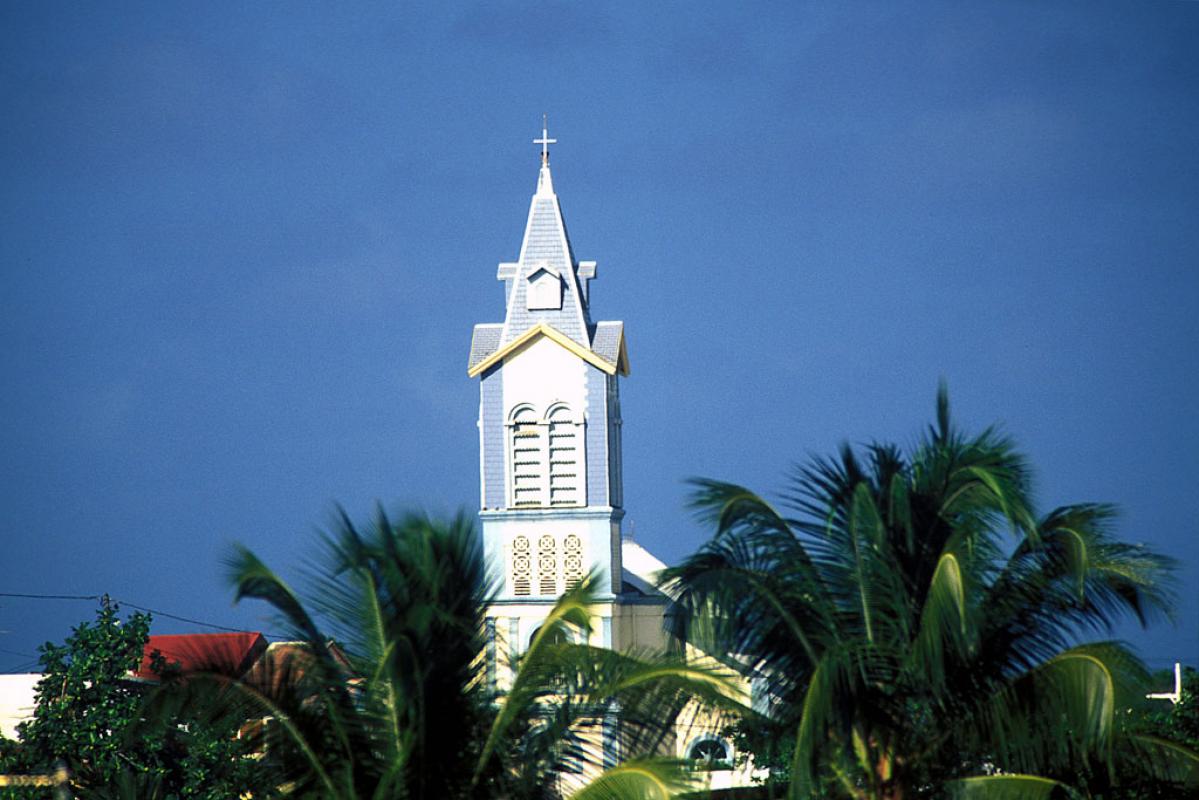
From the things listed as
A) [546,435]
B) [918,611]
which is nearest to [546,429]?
[546,435]

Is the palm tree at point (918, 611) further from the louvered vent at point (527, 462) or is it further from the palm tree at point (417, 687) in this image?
the louvered vent at point (527, 462)

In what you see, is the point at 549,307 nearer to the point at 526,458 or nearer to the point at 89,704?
the point at 526,458

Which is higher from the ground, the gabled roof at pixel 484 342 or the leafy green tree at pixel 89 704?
the gabled roof at pixel 484 342

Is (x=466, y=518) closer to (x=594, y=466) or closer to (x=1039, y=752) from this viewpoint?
(x=1039, y=752)

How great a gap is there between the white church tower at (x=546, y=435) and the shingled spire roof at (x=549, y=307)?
0.02 m

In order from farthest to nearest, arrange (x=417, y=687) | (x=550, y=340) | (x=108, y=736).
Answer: (x=550, y=340), (x=108, y=736), (x=417, y=687)

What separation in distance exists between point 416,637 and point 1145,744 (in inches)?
311

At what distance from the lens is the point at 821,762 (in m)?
19.1

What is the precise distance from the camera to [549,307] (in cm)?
4153

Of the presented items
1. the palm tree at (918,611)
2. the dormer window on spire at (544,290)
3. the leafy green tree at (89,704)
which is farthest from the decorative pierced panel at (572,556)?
the palm tree at (918,611)

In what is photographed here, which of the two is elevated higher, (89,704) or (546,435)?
(546,435)

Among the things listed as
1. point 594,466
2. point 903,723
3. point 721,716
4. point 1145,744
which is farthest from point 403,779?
point 594,466

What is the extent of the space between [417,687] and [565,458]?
24290mm

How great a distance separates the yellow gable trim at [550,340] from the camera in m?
41.2
